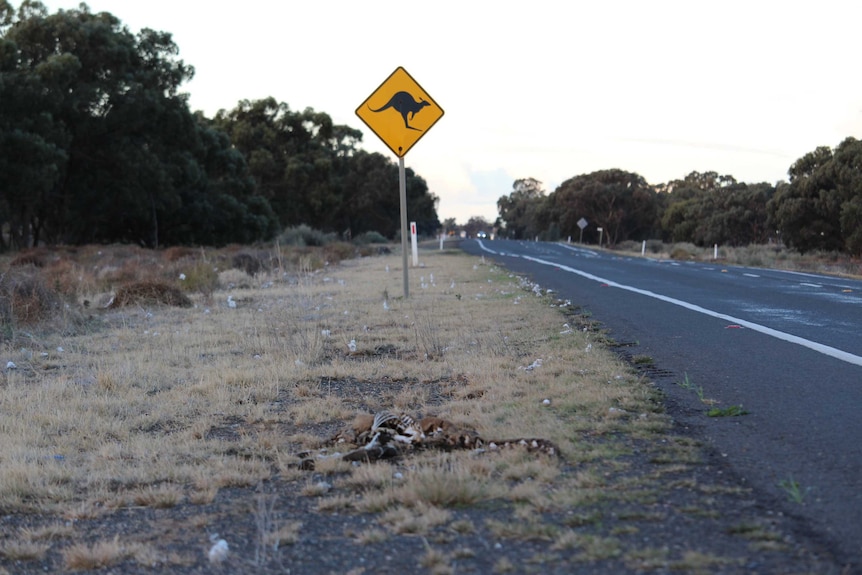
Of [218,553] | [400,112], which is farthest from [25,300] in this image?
[218,553]

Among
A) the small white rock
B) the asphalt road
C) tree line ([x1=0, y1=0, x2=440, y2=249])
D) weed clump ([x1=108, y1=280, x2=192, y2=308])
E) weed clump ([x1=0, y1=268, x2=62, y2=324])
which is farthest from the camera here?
tree line ([x1=0, y1=0, x2=440, y2=249])

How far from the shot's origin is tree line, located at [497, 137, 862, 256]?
135 ft

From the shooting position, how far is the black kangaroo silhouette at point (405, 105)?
41.8 ft

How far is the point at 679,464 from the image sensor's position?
4.18 meters

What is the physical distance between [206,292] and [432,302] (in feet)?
15.1

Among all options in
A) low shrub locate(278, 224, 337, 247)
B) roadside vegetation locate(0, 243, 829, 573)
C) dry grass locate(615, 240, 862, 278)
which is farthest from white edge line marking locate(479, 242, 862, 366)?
low shrub locate(278, 224, 337, 247)

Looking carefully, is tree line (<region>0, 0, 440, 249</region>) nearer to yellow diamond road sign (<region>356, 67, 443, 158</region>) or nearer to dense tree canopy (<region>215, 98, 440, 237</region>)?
dense tree canopy (<region>215, 98, 440, 237</region>)

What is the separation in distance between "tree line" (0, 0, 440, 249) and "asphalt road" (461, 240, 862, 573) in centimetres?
2642

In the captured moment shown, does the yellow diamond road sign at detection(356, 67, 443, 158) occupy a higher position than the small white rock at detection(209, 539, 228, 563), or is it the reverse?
the yellow diamond road sign at detection(356, 67, 443, 158)

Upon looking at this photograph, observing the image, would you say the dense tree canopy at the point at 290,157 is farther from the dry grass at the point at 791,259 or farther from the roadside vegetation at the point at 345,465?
the roadside vegetation at the point at 345,465

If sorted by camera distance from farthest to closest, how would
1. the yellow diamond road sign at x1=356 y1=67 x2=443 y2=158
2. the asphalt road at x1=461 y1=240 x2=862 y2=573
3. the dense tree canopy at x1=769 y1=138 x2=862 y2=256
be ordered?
the dense tree canopy at x1=769 y1=138 x2=862 y2=256 → the yellow diamond road sign at x1=356 y1=67 x2=443 y2=158 → the asphalt road at x1=461 y1=240 x2=862 y2=573

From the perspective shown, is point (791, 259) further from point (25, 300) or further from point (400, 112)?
point (25, 300)

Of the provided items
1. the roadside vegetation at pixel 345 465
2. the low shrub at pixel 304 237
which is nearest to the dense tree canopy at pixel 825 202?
the low shrub at pixel 304 237

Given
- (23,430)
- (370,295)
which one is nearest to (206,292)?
(370,295)
